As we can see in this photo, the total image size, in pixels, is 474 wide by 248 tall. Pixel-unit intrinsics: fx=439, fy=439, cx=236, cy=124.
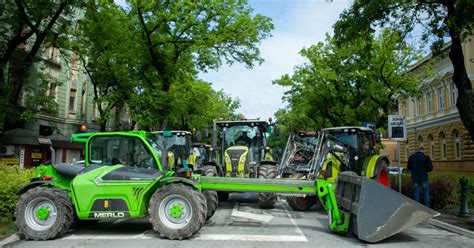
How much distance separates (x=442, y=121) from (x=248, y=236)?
3361 centimetres

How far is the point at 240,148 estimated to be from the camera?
15.0 metres

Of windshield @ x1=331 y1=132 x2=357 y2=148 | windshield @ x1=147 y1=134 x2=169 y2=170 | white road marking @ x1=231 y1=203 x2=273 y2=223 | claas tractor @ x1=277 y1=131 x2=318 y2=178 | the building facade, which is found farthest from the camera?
the building facade

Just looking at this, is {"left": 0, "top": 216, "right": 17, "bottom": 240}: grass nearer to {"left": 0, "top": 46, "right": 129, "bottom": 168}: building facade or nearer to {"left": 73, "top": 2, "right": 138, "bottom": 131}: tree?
{"left": 0, "top": 46, "right": 129, "bottom": 168}: building facade

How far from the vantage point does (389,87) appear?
84.1ft

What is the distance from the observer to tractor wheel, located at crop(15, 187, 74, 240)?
877cm

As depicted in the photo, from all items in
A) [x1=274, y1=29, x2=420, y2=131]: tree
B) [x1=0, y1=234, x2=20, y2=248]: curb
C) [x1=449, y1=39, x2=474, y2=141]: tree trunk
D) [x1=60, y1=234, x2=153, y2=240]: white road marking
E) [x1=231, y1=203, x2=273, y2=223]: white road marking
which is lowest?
[x1=0, y1=234, x2=20, y2=248]: curb

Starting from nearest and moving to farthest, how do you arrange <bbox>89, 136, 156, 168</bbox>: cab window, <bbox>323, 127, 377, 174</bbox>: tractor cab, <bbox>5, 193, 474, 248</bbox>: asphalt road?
<bbox>5, 193, 474, 248</bbox>: asphalt road < <bbox>89, 136, 156, 168</bbox>: cab window < <bbox>323, 127, 377, 174</bbox>: tractor cab

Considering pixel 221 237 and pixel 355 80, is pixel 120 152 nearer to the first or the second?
pixel 221 237

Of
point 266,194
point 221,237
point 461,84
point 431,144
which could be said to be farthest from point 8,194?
point 431,144

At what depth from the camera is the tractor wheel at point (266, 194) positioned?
12.9 meters

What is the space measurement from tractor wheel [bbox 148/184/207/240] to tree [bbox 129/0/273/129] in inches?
536

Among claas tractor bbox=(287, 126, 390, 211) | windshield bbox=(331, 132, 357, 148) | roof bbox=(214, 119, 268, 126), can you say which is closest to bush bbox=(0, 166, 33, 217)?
roof bbox=(214, 119, 268, 126)

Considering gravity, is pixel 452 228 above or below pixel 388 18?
below

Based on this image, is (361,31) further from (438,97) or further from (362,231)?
(438,97)
